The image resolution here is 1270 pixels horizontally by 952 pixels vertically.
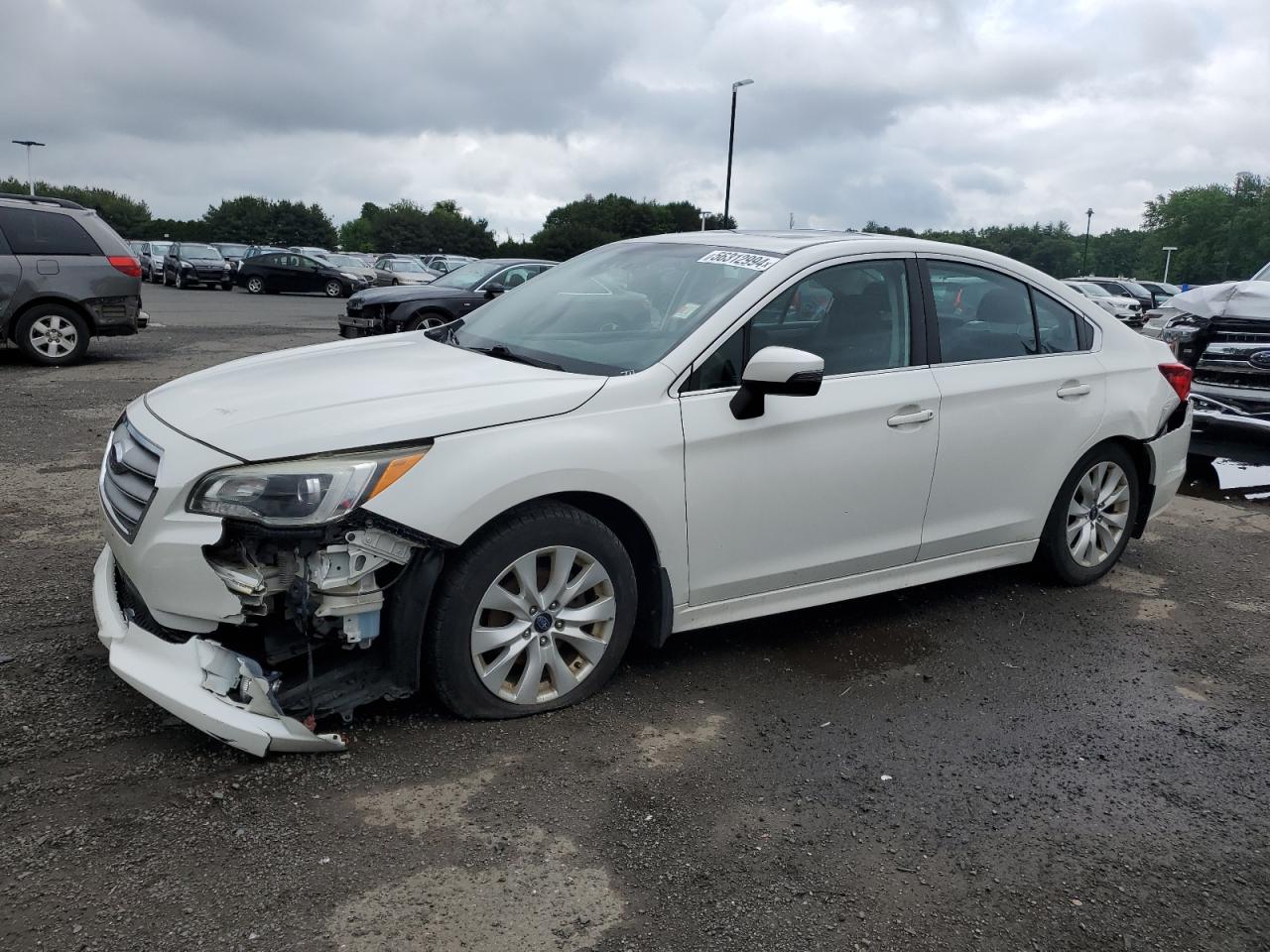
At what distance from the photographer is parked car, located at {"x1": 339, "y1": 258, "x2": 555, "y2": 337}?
14.8 metres

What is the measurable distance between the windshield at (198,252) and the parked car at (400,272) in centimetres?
533

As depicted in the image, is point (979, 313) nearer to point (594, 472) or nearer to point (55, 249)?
point (594, 472)

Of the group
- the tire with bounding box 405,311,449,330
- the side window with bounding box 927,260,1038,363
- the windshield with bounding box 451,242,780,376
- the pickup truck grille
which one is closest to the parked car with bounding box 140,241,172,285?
the tire with bounding box 405,311,449,330

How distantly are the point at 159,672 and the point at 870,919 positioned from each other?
2.10 meters

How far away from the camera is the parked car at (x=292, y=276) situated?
3509 cm

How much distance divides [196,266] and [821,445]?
117ft

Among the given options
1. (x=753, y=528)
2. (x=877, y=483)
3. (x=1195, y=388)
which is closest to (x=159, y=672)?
(x=753, y=528)

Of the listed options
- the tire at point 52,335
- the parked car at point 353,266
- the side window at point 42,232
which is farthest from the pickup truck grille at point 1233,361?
the parked car at point 353,266

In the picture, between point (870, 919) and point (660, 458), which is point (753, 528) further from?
point (870, 919)

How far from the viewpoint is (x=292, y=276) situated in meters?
35.2

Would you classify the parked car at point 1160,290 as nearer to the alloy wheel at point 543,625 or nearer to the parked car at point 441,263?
the parked car at point 441,263

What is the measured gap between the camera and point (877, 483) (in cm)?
416

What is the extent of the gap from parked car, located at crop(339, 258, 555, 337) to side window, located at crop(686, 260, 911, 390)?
10385 mm

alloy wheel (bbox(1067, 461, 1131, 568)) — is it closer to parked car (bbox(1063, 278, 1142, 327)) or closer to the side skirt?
the side skirt
